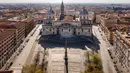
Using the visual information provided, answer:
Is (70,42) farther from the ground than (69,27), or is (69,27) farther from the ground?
(69,27)

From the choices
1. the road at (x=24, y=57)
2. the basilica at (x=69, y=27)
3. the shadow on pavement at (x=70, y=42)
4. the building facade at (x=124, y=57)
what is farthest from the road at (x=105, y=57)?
the road at (x=24, y=57)

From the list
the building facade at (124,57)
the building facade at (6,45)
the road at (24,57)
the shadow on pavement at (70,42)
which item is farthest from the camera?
the shadow on pavement at (70,42)

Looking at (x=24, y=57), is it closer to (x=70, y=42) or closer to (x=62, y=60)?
(x=62, y=60)

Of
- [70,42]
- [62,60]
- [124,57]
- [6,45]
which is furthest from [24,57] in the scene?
[124,57]

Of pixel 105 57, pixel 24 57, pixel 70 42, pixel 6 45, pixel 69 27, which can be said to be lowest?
pixel 70 42

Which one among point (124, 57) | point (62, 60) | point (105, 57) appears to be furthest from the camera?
point (105, 57)

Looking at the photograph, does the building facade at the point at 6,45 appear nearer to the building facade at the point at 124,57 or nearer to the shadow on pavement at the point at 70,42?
the shadow on pavement at the point at 70,42

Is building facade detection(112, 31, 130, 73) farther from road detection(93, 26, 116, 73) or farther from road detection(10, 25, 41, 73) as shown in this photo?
road detection(10, 25, 41, 73)

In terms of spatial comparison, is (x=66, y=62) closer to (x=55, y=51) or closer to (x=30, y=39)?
(x=55, y=51)

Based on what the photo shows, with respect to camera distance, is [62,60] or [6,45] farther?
[6,45]
